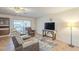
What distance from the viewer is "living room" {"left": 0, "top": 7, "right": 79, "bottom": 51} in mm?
3291

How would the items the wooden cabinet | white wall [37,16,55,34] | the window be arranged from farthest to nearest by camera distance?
the wooden cabinet < white wall [37,16,55,34] < the window

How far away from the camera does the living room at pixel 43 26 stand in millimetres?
3291

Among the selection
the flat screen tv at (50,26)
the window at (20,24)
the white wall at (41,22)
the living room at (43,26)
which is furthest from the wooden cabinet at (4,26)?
the flat screen tv at (50,26)

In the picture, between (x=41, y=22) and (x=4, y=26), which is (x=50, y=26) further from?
(x=4, y=26)

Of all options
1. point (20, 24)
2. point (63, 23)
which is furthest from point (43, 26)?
point (63, 23)

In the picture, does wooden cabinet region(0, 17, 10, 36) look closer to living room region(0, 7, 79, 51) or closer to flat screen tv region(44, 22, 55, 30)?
living room region(0, 7, 79, 51)

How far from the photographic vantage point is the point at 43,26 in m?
3.64

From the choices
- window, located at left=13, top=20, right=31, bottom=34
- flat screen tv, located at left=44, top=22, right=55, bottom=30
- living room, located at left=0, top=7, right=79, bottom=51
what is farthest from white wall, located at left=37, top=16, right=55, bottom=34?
window, located at left=13, top=20, right=31, bottom=34

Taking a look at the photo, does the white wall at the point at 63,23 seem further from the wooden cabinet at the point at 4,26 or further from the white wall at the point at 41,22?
the wooden cabinet at the point at 4,26

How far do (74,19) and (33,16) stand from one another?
1.93 meters

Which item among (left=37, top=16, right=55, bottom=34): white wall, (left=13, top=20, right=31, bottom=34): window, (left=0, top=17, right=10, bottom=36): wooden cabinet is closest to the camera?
(left=13, top=20, right=31, bottom=34): window

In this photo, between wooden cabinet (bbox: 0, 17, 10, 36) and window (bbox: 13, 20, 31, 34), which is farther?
wooden cabinet (bbox: 0, 17, 10, 36)
